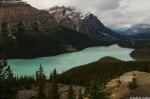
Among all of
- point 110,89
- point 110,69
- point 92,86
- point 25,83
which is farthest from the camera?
point 110,69

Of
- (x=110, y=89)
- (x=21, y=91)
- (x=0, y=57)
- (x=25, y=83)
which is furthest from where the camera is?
(x=25, y=83)

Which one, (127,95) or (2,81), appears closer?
(2,81)

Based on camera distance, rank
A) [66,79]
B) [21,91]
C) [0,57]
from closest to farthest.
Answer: [0,57] → [21,91] → [66,79]

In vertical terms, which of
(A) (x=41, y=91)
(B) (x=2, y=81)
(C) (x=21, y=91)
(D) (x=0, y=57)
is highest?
(D) (x=0, y=57)

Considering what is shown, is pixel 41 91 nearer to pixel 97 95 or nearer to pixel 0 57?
pixel 97 95

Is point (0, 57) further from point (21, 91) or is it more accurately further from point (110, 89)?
point (21, 91)

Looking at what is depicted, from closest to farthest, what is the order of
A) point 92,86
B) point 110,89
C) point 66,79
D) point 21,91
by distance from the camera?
point 92,86 < point 110,89 < point 21,91 < point 66,79

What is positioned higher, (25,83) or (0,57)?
(0,57)

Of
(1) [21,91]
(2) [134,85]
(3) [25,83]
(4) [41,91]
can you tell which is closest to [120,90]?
(2) [134,85]

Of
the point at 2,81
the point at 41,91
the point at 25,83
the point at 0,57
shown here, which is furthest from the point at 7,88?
the point at 25,83
